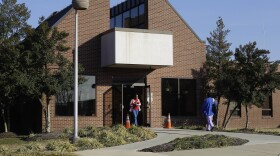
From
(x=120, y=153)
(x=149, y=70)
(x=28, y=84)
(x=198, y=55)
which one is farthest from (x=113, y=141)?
(x=198, y=55)

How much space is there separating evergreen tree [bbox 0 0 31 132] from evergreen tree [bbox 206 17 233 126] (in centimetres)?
1131

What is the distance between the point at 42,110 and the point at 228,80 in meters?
10.4

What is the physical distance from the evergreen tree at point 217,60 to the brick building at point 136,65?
689mm

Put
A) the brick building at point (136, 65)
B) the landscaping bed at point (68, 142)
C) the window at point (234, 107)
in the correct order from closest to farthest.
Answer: the landscaping bed at point (68, 142) → the brick building at point (136, 65) → the window at point (234, 107)

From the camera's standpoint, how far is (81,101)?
82.7ft

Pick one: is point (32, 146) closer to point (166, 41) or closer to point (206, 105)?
point (206, 105)

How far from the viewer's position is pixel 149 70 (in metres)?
26.8

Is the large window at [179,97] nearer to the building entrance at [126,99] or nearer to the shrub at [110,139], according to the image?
the building entrance at [126,99]

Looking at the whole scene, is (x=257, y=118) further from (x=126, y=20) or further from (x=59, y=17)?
(x=59, y=17)

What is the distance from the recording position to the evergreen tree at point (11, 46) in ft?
67.8

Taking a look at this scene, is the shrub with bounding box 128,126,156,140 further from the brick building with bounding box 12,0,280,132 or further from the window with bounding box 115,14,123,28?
the window with bounding box 115,14,123,28

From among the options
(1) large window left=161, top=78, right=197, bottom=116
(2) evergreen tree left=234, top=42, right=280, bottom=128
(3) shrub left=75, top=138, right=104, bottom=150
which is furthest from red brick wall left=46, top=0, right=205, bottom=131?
(3) shrub left=75, top=138, right=104, bottom=150

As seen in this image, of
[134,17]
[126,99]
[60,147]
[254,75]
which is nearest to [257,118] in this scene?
[254,75]

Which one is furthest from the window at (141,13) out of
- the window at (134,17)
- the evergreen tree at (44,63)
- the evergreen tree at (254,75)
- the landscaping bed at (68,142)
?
the landscaping bed at (68,142)
